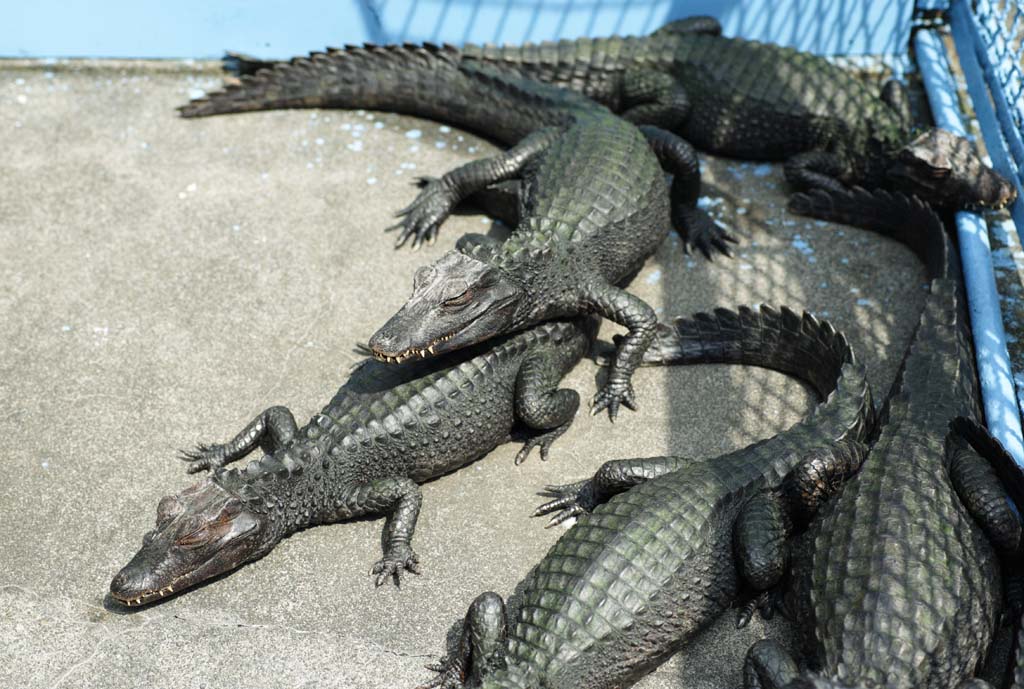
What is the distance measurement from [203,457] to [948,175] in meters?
3.90

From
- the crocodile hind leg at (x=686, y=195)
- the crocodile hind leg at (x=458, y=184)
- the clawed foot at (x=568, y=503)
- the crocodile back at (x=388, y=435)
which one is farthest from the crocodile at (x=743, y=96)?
the clawed foot at (x=568, y=503)

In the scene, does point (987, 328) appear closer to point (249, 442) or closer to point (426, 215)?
point (426, 215)

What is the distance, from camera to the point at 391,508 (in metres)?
4.27

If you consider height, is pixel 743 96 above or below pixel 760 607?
above

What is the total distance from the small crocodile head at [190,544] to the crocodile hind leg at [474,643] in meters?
0.89

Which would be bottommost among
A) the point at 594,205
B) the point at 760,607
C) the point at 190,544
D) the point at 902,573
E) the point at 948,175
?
the point at 190,544

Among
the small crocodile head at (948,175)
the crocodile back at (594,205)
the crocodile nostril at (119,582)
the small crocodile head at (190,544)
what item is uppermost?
the small crocodile head at (948,175)

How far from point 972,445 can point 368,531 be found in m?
2.38

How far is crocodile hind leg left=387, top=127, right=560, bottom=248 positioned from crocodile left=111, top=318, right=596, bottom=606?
1054mm

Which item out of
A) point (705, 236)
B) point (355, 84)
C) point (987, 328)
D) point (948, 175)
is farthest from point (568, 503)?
point (355, 84)

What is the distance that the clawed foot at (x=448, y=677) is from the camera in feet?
11.9

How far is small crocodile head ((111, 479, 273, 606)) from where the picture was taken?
12.5 ft

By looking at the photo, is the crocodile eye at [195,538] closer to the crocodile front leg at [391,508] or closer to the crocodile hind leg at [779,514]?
the crocodile front leg at [391,508]

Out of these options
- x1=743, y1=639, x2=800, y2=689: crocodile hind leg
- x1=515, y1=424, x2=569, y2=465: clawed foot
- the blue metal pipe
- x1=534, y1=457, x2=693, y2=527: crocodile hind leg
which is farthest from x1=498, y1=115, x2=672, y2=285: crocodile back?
x1=743, y1=639, x2=800, y2=689: crocodile hind leg
